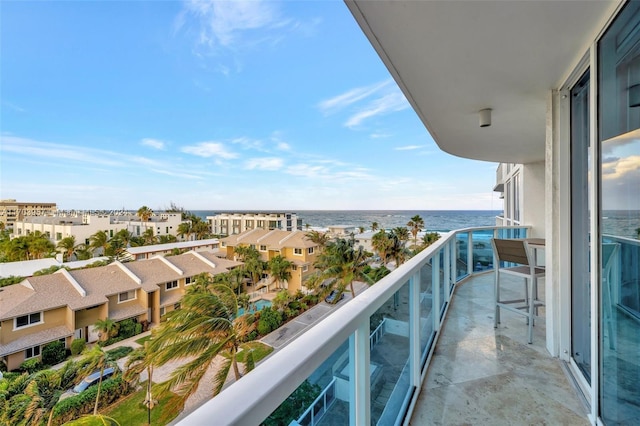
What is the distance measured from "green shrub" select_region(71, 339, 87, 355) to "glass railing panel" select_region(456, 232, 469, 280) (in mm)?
19214

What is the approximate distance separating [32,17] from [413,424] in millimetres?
15762

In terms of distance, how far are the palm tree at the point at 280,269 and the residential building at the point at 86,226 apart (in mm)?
23189

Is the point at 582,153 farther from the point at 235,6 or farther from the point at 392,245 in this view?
the point at 392,245

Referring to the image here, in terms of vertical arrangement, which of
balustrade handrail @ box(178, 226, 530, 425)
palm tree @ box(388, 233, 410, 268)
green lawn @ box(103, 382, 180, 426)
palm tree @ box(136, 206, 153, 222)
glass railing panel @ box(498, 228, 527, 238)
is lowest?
green lawn @ box(103, 382, 180, 426)

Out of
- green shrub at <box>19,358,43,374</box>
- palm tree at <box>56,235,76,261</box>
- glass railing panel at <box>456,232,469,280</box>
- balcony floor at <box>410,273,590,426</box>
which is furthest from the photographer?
palm tree at <box>56,235,76,261</box>

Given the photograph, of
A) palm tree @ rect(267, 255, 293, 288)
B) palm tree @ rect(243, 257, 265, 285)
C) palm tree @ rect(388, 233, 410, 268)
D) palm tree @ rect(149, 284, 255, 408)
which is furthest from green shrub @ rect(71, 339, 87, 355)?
palm tree @ rect(388, 233, 410, 268)

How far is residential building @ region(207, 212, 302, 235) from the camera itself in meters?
43.4

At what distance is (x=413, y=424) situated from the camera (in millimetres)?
1648

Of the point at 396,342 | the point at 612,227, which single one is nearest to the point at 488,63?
the point at 612,227

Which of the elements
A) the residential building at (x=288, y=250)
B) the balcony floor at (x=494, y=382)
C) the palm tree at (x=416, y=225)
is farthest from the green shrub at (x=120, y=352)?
the palm tree at (x=416, y=225)

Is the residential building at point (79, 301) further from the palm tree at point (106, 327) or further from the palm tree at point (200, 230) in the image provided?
the palm tree at point (200, 230)

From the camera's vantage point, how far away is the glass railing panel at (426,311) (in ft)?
7.01

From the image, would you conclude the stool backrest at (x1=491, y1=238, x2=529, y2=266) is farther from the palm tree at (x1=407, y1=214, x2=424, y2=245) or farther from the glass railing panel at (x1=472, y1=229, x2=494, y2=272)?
the palm tree at (x1=407, y1=214, x2=424, y2=245)

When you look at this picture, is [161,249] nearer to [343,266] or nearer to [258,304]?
[258,304]
